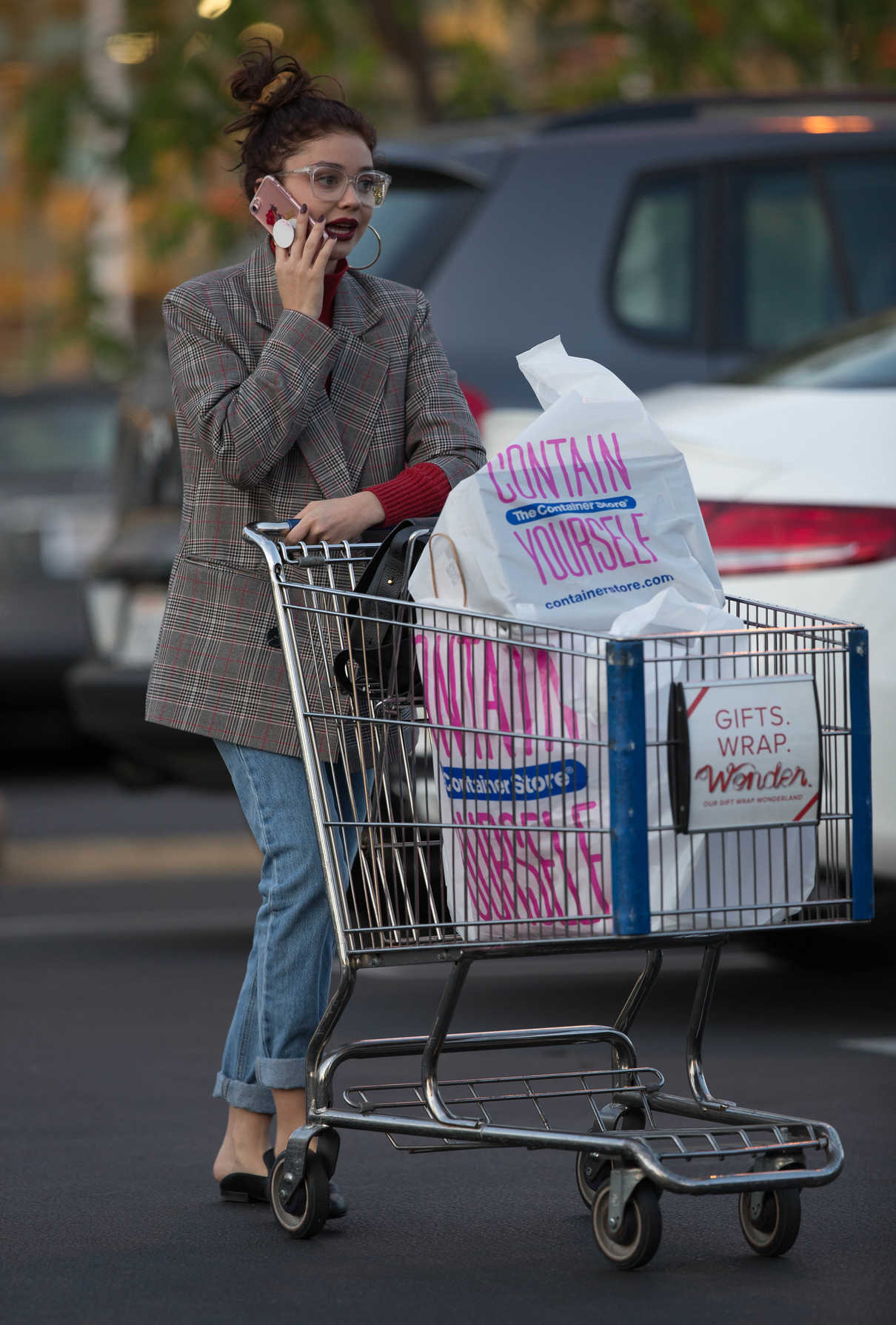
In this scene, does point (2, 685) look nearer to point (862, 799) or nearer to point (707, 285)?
point (707, 285)

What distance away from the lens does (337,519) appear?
3.58 metres

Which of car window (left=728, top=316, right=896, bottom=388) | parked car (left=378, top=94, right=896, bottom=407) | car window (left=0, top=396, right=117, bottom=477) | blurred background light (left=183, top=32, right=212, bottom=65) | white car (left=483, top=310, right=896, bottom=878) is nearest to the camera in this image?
white car (left=483, top=310, right=896, bottom=878)

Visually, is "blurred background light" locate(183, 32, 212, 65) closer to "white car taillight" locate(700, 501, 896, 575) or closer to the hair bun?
"white car taillight" locate(700, 501, 896, 575)

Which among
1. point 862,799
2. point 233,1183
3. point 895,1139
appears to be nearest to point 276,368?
point 862,799

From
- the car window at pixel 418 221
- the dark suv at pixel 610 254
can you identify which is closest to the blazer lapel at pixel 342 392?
the dark suv at pixel 610 254

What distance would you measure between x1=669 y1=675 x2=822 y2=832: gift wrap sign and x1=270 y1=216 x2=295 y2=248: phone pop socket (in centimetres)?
100

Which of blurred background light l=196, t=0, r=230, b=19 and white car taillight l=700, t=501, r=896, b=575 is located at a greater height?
blurred background light l=196, t=0, r=230, b=19

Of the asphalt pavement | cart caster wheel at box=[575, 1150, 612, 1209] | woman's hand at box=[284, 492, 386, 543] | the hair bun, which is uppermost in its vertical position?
the hair bun

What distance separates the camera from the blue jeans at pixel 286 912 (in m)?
3.73

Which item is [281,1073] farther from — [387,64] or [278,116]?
[387,64]

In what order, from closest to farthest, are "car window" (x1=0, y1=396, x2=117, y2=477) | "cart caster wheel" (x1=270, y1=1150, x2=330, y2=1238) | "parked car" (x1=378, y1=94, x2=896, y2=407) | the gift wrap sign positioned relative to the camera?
the gift wrap sign, "cart caster wheel" (x1=270, y1=1150, x2=330, y2=1238), "parked car" (x1=378, y1=94, x2=896, y2=407), "car window" (x1=0, y1=396, x2=117, y2=477)

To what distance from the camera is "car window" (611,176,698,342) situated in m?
6.32

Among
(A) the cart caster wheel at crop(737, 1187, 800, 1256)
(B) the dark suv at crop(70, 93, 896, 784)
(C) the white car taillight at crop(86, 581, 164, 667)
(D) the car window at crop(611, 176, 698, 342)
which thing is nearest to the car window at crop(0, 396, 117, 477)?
(C) the white car taillight at crop(86, 581, 164, 667)

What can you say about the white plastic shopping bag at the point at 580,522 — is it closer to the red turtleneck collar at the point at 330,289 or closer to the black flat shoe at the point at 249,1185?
the red turtleneck collar at the point at 330,289
